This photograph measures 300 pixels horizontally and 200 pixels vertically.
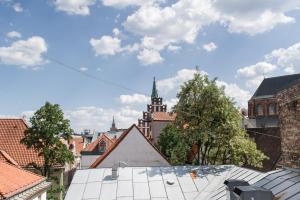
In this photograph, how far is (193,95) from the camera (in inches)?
1072

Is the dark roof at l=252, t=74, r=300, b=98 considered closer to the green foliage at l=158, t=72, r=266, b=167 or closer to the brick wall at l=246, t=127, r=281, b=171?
the brick wall at l=246, t=127, r=281, b=171

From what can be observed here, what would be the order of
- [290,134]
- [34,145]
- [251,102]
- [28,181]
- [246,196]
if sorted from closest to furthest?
[246,196], [290,134], [28,181], [34,145], [251,102]

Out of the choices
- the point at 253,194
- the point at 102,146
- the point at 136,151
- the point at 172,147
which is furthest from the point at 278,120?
the point at 102,146

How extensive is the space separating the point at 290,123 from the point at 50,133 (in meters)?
18.8

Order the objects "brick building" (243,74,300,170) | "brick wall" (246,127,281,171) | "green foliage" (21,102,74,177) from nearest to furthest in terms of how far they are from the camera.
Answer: "brick building" (243,74,300,170) < "green foliage" (21,102,74,177) < "brick wall" (246,127,281,171)

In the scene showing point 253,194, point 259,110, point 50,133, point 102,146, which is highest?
point 259,110

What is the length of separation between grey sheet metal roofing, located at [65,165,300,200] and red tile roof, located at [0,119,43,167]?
14.4 meters

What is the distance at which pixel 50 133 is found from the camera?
26.7 metres

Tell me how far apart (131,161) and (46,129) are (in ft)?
20.6

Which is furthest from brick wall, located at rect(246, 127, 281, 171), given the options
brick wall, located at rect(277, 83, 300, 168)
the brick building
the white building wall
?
brick wall, located at rect(277, 83, 300, 168)

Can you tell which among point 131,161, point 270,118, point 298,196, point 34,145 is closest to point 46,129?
point 34,145

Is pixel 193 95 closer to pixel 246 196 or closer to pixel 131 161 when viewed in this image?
pixel 131 161

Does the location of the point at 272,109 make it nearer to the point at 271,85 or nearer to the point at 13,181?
the point at 271,85

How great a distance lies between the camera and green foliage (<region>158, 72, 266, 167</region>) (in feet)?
85.8
